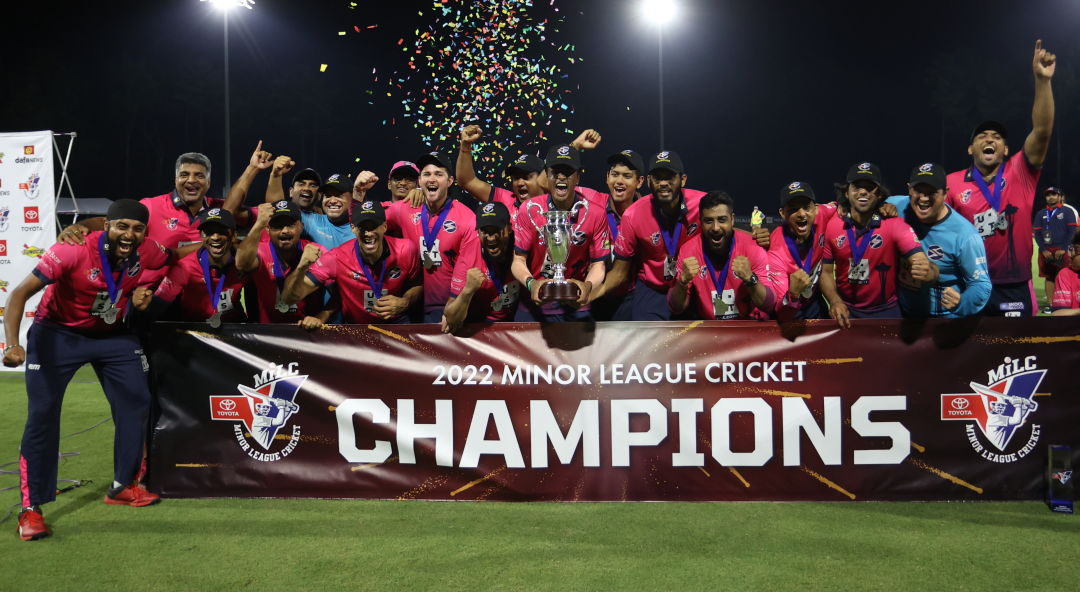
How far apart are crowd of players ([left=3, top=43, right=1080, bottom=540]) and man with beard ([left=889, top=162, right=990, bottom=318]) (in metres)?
0.01

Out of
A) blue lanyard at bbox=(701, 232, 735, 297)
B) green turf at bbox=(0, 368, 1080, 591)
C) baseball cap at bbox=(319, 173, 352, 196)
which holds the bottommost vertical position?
green turf at bbox=(0, 368, 1080, 591)

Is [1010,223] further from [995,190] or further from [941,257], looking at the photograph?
[941,257]

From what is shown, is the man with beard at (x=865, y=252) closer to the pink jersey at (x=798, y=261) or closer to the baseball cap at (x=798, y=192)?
the pink jersey at (x=798, y=261)

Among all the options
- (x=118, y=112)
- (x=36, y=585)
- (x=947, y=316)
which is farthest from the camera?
(x=118, y=112)

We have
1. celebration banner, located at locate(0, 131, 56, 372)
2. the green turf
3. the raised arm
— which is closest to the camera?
the green turf

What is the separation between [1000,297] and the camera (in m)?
6.33

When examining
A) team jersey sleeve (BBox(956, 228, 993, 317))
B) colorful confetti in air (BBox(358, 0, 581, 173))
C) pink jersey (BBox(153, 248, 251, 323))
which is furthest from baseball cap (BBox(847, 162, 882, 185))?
colorful confetti in air (BBox(358, 0, 581, 173))

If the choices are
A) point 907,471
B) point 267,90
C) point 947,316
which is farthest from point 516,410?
point 267,90

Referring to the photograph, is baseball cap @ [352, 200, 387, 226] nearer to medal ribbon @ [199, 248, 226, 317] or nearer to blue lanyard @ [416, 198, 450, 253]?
blue lanyard @ [416, 198, 450, 253]

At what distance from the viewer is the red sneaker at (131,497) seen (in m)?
5.56

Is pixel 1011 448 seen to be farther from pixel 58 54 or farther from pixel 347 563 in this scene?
pixel 58 54

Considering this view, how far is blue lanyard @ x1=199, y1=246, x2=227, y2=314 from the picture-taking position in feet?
19.3

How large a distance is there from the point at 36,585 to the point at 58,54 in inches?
1978

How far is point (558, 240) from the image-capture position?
5.18m
